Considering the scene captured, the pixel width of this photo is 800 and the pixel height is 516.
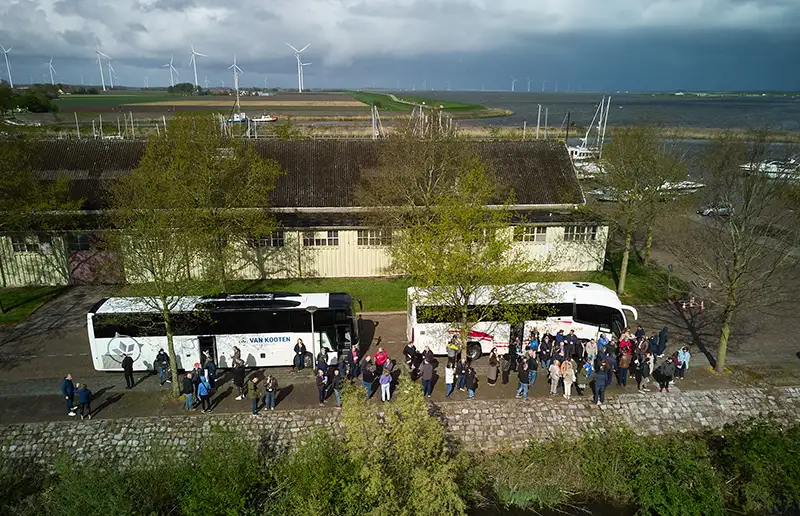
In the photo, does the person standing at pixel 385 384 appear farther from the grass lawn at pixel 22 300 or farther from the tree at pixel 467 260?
the grass lawn at pixel 22 300

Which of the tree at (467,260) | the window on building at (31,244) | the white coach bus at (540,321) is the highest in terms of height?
the tree at (467,260)

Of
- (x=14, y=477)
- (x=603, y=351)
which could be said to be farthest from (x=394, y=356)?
(x=14, y=477)

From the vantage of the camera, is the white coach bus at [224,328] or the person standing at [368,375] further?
the white coach bus at [224,328]

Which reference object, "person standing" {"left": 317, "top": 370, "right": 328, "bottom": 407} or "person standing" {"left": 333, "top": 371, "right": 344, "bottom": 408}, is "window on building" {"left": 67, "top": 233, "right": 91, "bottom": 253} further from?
"person standing" {"left": 333, "top": 371, "right": 344, "bottom": 408}

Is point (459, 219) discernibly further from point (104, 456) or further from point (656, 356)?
point (104, 456)

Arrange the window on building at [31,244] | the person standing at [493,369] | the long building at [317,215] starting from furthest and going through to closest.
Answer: the long building at [317,215] → the window on building at [31,244] → the person standing at [493,369]

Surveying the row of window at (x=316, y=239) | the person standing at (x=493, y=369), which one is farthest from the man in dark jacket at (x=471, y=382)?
the row of window at (x=316, y=239)
